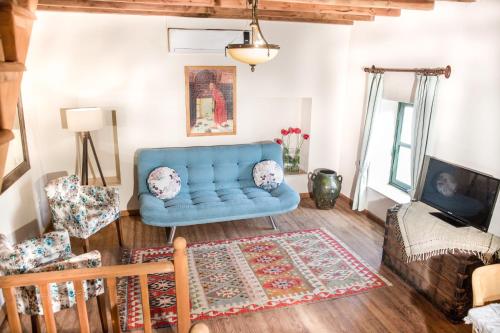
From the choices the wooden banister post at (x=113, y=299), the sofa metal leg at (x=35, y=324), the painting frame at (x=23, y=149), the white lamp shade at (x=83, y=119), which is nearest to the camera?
the wooden banister post at (x=113, y=299)

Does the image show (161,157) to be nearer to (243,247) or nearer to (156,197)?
(156,197)

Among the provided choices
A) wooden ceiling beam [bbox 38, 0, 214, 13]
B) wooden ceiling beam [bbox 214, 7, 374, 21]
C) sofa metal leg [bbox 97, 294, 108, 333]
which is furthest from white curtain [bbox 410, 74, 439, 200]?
sofa metal leg [bbox 97, 294, 108, 333]

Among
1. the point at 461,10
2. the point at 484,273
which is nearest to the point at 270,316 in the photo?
the point at 484,273

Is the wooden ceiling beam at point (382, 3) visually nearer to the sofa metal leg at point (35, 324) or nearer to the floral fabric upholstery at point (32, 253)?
the floral fabric upholstery at point (32, 253)

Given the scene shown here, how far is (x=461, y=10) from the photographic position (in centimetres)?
349

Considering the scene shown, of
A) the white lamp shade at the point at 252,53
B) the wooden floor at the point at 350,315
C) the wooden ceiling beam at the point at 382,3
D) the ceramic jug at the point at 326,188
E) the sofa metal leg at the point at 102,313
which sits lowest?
the wooden floor at the point at 350,315

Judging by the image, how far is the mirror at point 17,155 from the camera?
137 inches

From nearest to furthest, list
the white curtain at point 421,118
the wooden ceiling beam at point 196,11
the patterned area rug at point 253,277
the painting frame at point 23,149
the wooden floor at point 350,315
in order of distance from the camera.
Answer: the wooden floor at point 350,315, the patterned area rug at point 253,277, the painting frame at point 23,149, the white curtain at point 421,118, the wooden ceiling beam at point 196,11

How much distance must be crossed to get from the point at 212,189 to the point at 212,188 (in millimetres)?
13

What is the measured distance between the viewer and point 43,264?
2711 mm

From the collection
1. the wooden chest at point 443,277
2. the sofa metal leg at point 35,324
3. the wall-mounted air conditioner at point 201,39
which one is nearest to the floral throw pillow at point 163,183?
the wall-mounted air conditioner at point 201,39

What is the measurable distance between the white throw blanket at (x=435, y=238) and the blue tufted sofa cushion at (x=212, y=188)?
57.0 inches

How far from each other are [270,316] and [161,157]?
2.45 meters

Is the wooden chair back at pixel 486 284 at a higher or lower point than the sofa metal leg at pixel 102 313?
higher
